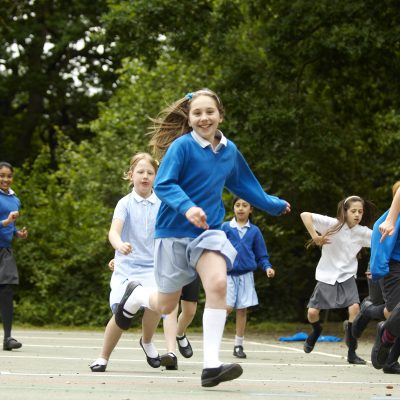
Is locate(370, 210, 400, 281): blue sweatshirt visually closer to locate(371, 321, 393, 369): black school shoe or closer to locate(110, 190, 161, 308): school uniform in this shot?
locate(371, 321, 393, 369): black school shoe

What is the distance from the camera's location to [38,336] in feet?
50.8

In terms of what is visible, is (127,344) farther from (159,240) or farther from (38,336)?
(159,240)

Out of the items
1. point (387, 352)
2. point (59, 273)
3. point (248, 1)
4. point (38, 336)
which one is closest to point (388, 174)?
point (248, 1)

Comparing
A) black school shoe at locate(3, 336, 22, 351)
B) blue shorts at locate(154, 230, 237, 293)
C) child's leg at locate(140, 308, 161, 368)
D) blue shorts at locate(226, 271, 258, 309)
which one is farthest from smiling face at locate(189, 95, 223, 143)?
blue shorts at locate(226, 271, 258, 309)

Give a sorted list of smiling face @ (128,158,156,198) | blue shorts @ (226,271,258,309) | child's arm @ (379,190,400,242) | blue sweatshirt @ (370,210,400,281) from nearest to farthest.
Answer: child's arm @ (379,190,400,242)
smiling face @ (128,158,156,198)
blue sweatshirt @ (370,210,400,281)
blue shorts @ (226,271,258,309)

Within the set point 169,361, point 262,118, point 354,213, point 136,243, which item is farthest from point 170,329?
point 262,118

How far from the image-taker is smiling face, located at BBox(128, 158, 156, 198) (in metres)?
9.23

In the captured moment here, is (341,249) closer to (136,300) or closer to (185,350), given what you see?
(185,350)

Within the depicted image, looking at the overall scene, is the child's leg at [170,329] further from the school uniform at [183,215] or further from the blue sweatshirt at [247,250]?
the blue sweatshirt at [247,250]

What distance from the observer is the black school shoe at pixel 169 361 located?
29.8 ft

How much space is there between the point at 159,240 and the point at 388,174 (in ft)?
50.7

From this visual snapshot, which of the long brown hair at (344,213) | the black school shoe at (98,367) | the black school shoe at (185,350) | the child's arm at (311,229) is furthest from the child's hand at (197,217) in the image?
the long brown hair at (344,213)

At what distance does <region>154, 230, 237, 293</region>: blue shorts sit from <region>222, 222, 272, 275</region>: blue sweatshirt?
552cm

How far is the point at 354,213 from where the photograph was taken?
1170 centimetres
